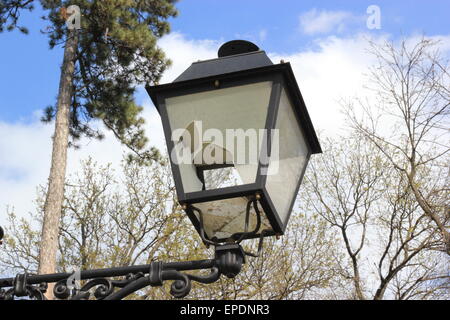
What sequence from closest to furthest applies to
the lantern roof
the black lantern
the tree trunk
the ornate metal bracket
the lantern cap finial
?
the ornate metal bracket < the black lantern < the lantern roof < the lantern cap finial < the tree trunk

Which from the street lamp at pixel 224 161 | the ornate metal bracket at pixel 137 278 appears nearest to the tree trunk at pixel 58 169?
the ornate metal bracket at pixel 137 278

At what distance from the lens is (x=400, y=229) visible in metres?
14.0

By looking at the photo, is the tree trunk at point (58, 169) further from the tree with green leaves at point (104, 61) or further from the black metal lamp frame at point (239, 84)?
the black metal lamp frame at point (239, 84)

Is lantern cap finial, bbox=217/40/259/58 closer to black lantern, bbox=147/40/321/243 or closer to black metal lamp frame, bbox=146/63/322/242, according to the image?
black lantern, bbox=147/40/321/243

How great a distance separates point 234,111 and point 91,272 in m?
0.79

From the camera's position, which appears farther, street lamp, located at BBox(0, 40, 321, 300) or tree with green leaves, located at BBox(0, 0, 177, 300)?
tree with green leaves, located at BBox(0, 0, 177, 300)

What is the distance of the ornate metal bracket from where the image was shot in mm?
2236

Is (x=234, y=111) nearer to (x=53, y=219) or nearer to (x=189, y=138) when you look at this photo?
(x=189, y=138)

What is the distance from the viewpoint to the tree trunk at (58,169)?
8.91m

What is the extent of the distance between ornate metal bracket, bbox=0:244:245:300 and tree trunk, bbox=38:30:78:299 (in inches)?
250

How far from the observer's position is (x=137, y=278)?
230 centimetres

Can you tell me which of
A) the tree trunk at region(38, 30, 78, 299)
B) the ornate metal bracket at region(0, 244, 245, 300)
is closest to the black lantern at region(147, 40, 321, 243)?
the ornate metal bracket at region(0, 244, 245, 300)

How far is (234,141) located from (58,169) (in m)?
7.50
